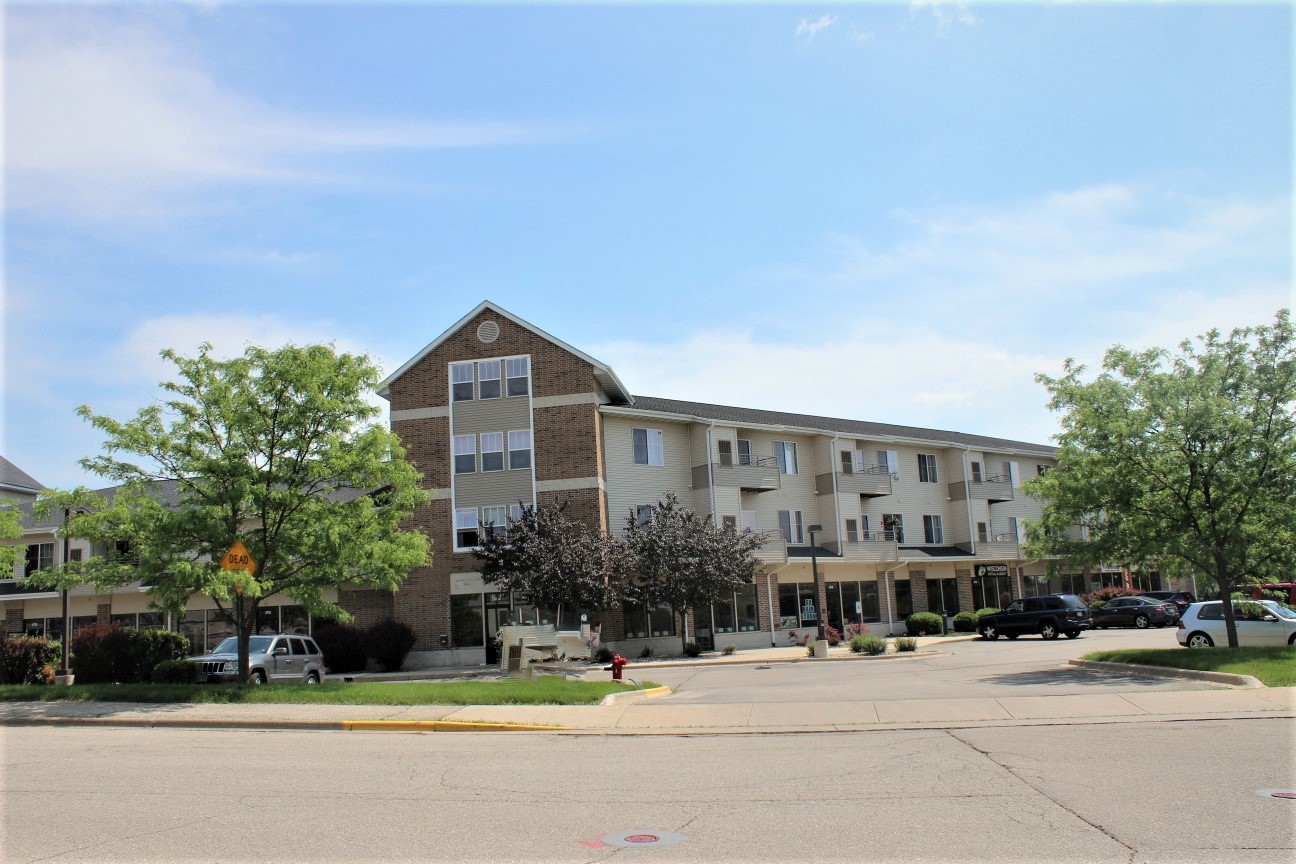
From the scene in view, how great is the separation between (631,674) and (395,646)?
1032cm

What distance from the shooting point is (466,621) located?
1399 inches

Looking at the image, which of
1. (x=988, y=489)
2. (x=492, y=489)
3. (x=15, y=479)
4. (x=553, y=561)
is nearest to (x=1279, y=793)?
(x=553, y=561)

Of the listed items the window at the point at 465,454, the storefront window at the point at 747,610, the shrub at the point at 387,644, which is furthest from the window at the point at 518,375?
the storefront window at the point at 747,610

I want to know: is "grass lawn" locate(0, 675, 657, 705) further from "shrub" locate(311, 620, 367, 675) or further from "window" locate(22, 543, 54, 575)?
"window" locate(22, 543, 54, 575)

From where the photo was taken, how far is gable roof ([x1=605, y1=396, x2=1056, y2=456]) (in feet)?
138

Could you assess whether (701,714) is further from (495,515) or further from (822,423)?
(822,423)

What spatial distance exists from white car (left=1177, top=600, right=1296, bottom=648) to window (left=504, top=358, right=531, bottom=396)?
74.8ft

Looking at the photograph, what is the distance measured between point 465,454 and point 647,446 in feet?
24.1

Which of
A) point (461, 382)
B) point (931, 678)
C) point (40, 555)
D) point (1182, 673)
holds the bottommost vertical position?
point (931, 678)

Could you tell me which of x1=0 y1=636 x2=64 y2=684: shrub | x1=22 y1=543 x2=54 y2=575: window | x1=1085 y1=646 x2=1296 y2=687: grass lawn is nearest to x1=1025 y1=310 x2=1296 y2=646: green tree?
→ x1=1085 y1=646 x2=1296 y2=687: grass lawn

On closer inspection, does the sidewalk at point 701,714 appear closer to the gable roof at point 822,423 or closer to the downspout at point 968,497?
the gable roof at point 822,423

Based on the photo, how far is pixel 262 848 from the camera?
302 inches

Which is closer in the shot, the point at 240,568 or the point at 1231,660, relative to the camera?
the point at 240,568

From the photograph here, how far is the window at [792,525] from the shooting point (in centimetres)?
4356
